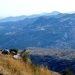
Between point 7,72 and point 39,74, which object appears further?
point 39,74

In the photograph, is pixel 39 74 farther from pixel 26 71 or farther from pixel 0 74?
pixel 0 74

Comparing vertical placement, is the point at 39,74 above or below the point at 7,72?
below

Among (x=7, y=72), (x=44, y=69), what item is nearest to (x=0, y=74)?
(x=7, y=72)

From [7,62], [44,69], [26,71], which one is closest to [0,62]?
[7,62]

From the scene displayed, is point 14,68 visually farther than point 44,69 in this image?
No

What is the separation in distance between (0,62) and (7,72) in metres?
1.89

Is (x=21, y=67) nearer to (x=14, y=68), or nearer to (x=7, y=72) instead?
(x=14, y=68)

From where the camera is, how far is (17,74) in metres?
12.3

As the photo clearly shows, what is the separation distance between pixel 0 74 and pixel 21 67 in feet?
7.73

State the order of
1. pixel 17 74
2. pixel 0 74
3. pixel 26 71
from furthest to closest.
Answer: pixel 26 71 → pixel 17 74 → pixel 0 74

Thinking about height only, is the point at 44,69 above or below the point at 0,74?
below

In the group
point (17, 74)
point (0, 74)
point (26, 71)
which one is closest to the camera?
point (0, 74)

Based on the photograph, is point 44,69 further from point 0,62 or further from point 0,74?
point 0,74

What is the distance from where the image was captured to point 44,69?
14172 millimetres
